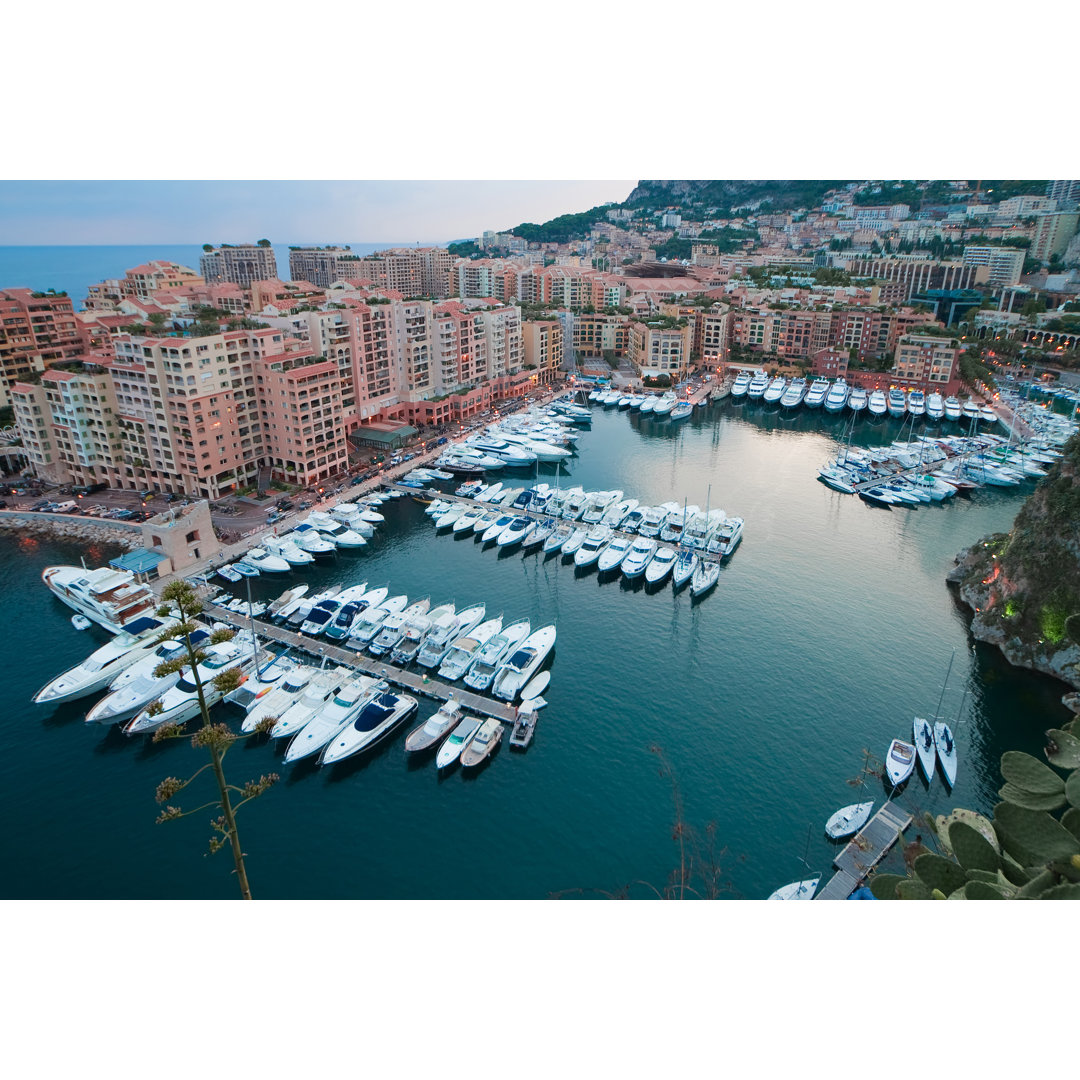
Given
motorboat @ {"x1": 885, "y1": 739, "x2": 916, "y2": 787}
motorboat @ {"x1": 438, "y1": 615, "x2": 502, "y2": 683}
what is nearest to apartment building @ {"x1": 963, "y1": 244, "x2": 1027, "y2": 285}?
motorboat @ {"x1": 885, "y1": 739, "x2": 916, "y2": 787}

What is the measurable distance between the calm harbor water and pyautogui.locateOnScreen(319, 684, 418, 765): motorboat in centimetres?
59

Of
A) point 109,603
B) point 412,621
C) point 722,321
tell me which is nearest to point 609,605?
point 412,621

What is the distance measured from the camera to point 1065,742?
25.7ft

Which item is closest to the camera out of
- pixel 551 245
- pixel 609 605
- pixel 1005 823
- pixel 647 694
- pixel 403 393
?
pixel 1005 823

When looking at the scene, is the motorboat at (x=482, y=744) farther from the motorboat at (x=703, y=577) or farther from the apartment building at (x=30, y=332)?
the apartment building at (x=30, y=332)

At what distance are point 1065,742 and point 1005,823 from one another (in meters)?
1.48

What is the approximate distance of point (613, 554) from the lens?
116 ft

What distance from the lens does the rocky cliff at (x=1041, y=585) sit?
26.5m

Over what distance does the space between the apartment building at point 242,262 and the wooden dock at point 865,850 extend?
108 meters

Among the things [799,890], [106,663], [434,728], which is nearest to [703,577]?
[434,728]

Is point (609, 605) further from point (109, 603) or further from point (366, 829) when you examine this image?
point (109, 603)

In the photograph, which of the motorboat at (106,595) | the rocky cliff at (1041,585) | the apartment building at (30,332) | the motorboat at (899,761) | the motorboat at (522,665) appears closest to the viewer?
the motorboat at (899,761)

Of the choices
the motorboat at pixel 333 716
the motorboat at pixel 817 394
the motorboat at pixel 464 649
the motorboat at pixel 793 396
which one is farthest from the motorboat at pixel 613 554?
the motorboat at pixel 817 394

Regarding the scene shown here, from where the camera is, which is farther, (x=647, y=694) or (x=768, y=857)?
(x=647, y=694)
